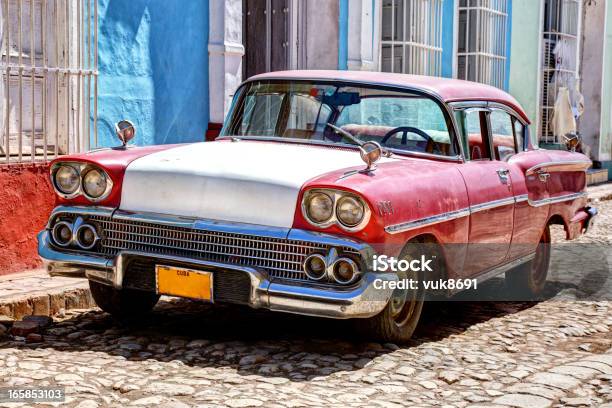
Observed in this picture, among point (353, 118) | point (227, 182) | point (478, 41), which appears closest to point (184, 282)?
point (227, 182)

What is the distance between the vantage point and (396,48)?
12555mm

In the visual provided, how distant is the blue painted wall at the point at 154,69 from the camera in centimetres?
796

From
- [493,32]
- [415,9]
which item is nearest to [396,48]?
[415,9]

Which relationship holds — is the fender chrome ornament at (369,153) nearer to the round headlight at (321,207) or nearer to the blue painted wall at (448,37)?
the round headlight at (321,207)

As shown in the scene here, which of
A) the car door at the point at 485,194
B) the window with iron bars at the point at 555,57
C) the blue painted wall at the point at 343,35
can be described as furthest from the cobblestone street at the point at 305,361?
the window with iron bars at the point at 555,57

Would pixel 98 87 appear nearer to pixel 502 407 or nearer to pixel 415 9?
pixel 502 407

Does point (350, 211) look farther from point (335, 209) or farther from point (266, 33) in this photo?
point (266, 33)

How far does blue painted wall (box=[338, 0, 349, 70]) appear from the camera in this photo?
11109 mm

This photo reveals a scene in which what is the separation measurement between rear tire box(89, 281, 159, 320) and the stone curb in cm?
49

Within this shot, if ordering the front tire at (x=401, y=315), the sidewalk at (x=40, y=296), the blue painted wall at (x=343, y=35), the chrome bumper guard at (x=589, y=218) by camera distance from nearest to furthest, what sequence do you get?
the front tire at (x=401, y=315) → the sidewalk at (x=40, y=296) → the chrome bumper guard at (x=589, y=218) → the blue painted wall at (x=343, y=35)

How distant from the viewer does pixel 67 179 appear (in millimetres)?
5227

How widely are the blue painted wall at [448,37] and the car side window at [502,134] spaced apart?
23.1ft

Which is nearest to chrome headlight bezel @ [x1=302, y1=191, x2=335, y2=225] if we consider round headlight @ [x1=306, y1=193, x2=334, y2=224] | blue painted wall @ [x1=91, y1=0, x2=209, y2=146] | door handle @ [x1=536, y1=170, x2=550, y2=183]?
round headlight @ [x1=306, y1=193, x2=334, y2=224]

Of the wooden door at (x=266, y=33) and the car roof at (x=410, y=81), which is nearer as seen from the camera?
the car roof at (x=410, y=81)
